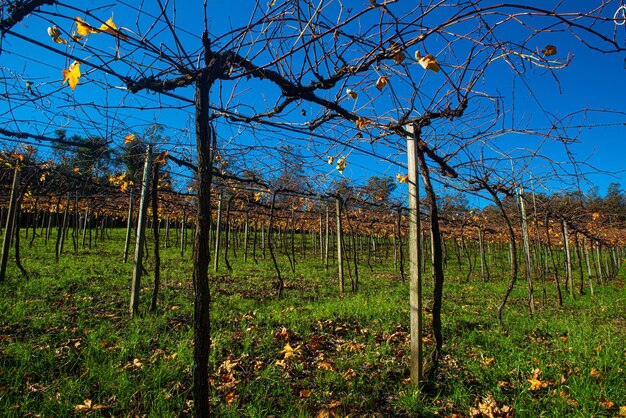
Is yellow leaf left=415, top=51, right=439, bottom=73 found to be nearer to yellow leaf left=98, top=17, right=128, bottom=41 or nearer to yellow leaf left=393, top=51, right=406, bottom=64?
yellow leaf left=393, top=51, right=406, bottom=64

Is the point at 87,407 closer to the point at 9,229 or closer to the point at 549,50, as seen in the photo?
the point at 549,50

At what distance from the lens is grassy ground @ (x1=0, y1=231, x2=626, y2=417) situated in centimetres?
301

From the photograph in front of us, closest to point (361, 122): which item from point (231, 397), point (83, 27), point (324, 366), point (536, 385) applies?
point (83, 27)

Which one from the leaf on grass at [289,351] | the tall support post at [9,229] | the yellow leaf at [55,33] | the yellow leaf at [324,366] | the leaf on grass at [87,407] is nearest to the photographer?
the yellow leaf at [55,33]

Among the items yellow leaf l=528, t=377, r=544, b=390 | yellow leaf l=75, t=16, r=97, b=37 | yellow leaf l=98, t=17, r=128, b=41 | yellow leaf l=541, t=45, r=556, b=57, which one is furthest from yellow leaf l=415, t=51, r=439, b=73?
yellow leaf l=528, t=377, r=544, b=390

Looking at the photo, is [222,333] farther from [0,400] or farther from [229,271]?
[229,271]

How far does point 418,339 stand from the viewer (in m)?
3.23

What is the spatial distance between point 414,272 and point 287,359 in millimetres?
1872

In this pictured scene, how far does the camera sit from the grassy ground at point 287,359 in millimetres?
3008

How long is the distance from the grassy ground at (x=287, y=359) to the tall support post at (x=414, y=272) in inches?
11.1

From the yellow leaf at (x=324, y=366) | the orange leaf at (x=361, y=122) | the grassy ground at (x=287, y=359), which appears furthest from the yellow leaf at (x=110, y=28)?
the yellow leaf at (x=324, y=366)

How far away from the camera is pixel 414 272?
317cm

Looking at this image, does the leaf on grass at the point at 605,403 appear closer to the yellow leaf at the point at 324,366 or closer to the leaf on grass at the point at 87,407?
the yellow leaf at the point at 324,366

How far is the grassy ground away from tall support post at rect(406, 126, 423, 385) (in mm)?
282
